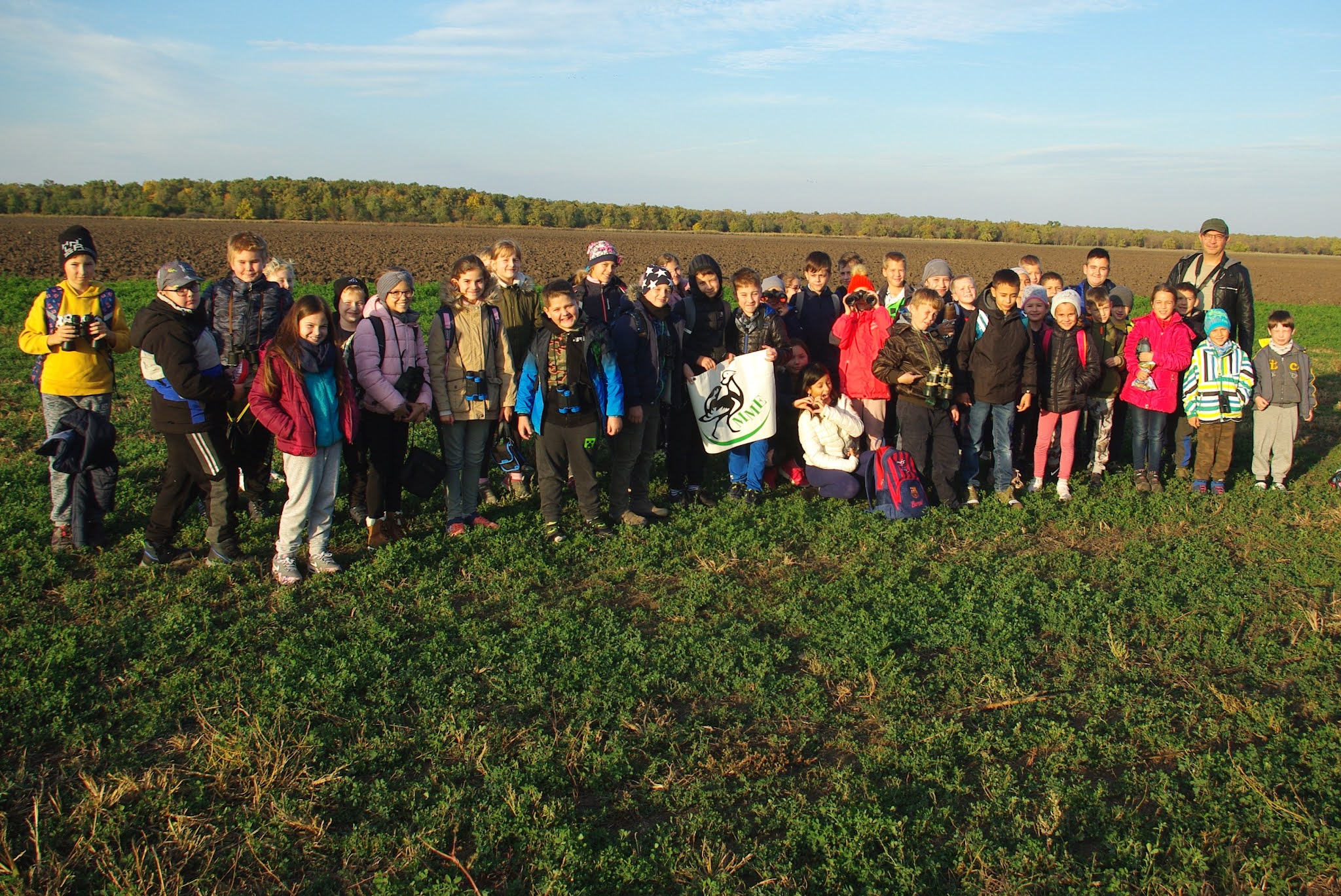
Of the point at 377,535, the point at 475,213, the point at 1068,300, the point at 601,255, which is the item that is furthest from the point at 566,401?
the point at 475,213

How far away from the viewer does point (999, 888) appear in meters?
3.29

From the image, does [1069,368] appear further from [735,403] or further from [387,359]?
[387,359]

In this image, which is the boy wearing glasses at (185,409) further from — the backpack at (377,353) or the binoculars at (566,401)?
the binoculars at (566,401)

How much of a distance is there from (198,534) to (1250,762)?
→ 22.9 feet

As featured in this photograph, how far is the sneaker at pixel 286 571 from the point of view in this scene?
5.81 meters

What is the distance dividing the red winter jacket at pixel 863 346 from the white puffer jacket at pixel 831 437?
295mm

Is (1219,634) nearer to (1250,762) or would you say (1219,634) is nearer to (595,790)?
(1250,762)

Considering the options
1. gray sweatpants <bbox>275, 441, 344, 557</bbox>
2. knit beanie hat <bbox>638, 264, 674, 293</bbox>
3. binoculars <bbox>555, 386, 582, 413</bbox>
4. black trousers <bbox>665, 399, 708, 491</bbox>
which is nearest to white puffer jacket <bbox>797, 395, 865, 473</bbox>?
black trousers <bbox>665, 399, 708, 491</bbox>

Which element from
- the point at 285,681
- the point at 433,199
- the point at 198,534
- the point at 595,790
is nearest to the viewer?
the point at 595,790

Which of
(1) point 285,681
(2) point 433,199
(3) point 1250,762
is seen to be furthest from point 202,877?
(2) point 433,199

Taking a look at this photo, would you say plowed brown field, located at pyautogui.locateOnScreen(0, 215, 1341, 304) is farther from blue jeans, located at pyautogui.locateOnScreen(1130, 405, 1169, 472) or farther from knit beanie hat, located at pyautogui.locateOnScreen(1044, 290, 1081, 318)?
blue jeans, located at pyautogui.locateOnScreen(1130, 405, 1169, 472)

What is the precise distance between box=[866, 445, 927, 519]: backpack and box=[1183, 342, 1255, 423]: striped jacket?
3134 mm

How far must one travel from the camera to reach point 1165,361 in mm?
8336

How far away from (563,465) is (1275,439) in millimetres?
7044
